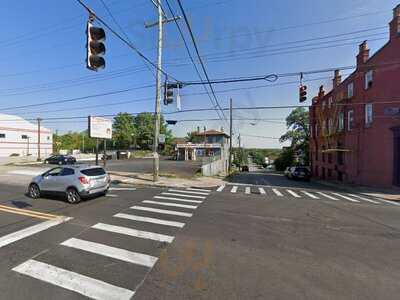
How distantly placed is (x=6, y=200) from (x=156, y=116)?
9786 mm

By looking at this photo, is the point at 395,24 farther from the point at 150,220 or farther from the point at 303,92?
the point at 150,220

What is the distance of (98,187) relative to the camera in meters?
11.6

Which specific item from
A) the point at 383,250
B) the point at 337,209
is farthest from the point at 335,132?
the point at 383,250

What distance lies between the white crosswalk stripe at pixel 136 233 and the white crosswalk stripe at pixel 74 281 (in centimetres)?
208

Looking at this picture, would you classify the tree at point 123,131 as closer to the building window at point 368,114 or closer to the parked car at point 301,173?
the parked car at point 301,173

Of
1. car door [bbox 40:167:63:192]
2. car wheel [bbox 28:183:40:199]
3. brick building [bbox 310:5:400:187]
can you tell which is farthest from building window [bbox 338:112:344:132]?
car wheel [bbox 28:183:40:199]

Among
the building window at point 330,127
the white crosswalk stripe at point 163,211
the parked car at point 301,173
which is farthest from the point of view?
the parked car at point 301,173

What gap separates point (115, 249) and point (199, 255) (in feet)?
6.19

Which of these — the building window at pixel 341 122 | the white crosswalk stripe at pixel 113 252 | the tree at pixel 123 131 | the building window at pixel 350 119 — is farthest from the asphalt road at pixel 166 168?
the tree at pixel 123 131

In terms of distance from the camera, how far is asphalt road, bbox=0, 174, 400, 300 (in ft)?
12.8

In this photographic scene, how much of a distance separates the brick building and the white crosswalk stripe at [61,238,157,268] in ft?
50.0

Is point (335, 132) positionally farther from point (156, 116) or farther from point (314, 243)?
point (314, 243)

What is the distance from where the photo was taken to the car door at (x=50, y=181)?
11.5 metres

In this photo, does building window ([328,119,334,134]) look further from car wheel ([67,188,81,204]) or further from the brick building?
car wheel ([67,188,81,204])
